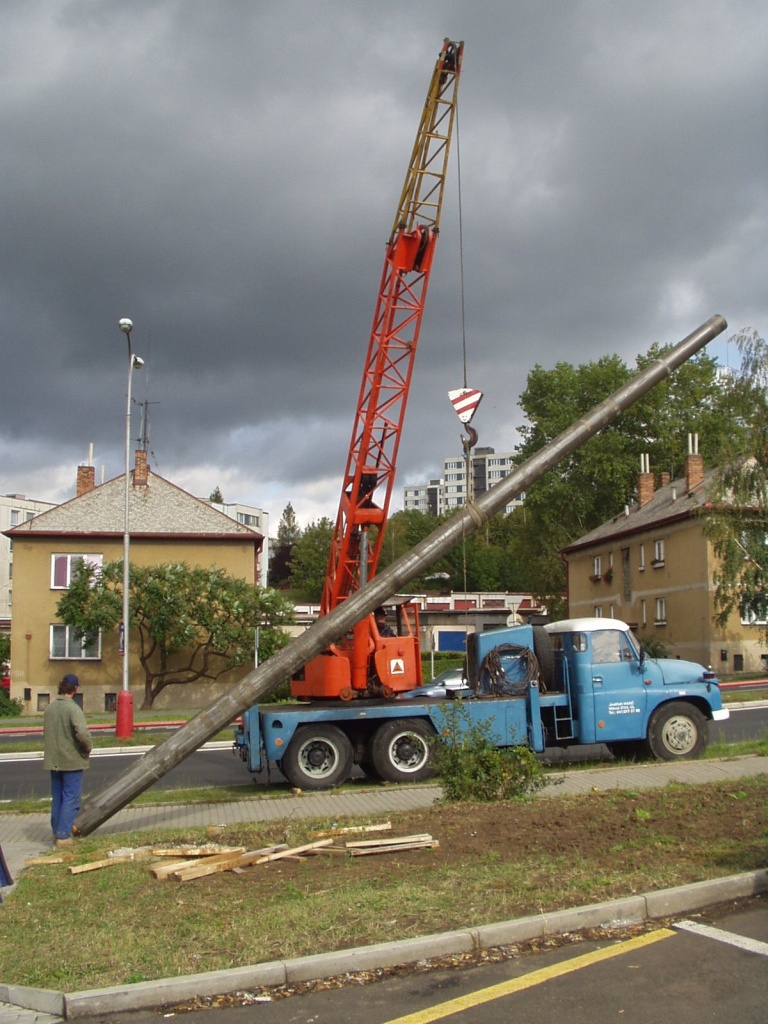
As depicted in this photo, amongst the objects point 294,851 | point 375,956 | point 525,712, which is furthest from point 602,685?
point 375,956

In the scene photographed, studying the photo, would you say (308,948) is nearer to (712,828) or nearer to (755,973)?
(755,973)

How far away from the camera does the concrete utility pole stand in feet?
34.0

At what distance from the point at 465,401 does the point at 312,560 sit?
8059 cm

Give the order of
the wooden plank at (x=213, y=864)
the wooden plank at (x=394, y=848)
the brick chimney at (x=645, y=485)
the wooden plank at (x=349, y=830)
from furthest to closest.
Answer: the brick chimney at (x=645, y=485)
the wooden plank at (x=349, y=830)
the wooden plank at (x=394, y=848)
the wooden plank at (x=213, y=864)

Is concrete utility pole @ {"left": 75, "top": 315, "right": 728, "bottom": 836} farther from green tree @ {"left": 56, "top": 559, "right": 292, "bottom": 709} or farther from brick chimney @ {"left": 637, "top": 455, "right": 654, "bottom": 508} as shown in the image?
brick chimney @ {"left": 637, "top": 455, "right": 654, "bottom": 508}

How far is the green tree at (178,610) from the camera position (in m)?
37.2

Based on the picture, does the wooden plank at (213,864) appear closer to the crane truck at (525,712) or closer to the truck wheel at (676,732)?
the crane truck at (525,712)

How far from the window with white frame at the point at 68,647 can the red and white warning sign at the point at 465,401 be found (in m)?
29.7

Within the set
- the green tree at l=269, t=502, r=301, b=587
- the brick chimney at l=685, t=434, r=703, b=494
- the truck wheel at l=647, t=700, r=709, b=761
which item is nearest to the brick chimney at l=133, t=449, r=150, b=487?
the brick chimney at l=685, t=434, r=703, b=494

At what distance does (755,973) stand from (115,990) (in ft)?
11.4

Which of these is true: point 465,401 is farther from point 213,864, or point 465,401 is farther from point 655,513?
point 655,513

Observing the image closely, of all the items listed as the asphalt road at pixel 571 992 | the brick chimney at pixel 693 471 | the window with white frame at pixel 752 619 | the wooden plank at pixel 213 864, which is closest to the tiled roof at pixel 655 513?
the brick chimney at pixel 693 471

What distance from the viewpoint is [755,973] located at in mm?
5410

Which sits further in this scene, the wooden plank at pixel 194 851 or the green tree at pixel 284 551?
the green tree at pixel 284 551
